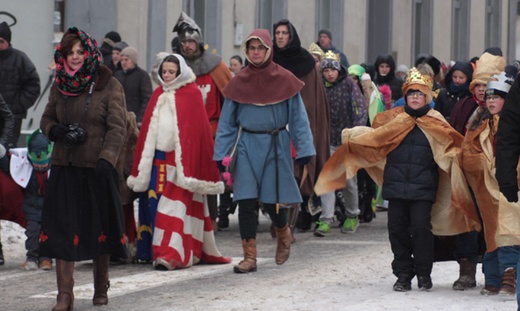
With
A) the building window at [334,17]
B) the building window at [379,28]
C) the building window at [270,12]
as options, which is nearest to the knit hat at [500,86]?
the building window at [270,12]

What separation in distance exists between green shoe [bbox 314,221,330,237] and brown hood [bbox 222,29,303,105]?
10.7 ft

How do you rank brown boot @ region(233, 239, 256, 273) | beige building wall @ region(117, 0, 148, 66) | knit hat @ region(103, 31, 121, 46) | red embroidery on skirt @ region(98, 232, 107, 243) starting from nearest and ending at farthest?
red embroidery on skirt @ region(98, 232, 107, 243) → brown boot @ region(233, 239, 256, 273) → knit hat @ region(103, 31, 121, 46) → beige building wall @ region(117, 0, 148, 66)

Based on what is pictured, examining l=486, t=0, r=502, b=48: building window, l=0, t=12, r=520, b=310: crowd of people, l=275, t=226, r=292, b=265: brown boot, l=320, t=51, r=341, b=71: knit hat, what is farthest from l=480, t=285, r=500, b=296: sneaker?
l=486, t=0, r=502, b=48: building window

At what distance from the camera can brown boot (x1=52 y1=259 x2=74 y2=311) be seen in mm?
10125

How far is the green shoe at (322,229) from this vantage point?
15.7m

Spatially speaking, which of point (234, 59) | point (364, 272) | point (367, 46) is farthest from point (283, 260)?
point (367, 46)

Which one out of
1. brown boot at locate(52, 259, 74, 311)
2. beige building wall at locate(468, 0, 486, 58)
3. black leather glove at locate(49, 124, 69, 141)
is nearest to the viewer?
brown boot at locate(52, 259, 74, 311)

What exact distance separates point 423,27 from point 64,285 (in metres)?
27.9

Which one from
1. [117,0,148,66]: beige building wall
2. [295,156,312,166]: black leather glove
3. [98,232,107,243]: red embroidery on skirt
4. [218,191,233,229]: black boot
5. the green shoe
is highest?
[117,0,148,66]: beige building wall

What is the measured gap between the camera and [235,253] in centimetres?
1402

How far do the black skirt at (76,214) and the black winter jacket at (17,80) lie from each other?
627 cm

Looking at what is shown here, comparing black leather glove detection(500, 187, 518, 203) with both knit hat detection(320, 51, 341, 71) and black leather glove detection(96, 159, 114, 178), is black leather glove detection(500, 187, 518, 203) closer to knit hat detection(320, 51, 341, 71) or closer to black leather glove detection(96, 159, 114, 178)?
black leather glove detection(96, 159, 114, 178)

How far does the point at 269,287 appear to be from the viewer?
37.1 feet

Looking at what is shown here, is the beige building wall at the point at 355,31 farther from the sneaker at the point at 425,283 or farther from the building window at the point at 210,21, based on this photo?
the sneaker at the point at 425,283
